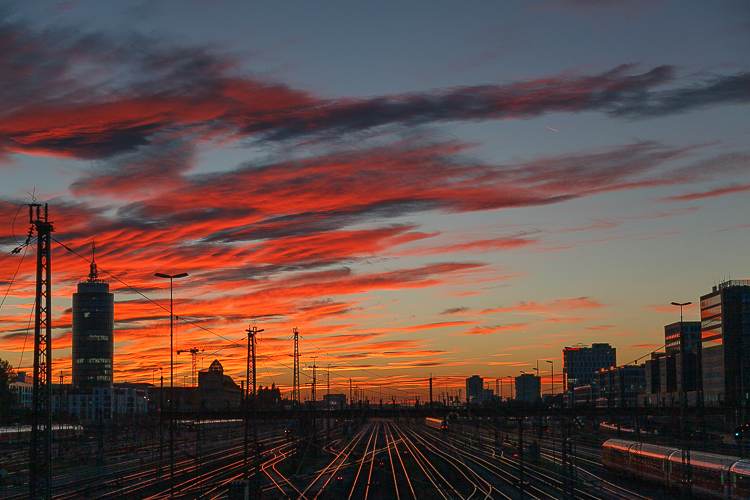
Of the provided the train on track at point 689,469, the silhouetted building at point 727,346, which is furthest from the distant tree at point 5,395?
the silhouetted building at point 727,346

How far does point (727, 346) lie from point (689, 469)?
119098 millimetres

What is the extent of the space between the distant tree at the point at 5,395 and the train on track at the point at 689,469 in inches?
4228

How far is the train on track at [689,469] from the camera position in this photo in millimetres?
48688

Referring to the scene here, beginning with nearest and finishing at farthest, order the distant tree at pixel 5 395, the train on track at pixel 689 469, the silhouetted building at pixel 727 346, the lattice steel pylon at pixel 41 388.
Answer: the lattice steel pylon at pixel 41 388, the train on track at pixel 689 469, the distant tree at pixel 5 395, the silhouetted building at pixel 727 346

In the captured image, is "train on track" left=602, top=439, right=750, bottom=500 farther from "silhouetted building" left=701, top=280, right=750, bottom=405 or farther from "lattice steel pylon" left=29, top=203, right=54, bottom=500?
"silhouetted building" left=701, top=280, right=750, bottom=405

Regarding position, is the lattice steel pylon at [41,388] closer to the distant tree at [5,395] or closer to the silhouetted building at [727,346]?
the distant tree at [5,395]

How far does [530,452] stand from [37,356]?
77153 mm

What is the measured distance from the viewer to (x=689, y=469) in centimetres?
5444

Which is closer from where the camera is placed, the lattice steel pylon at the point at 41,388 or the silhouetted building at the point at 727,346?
the lattice steel pylon at the point at 41,388

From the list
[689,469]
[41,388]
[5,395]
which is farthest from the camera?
[5,395]

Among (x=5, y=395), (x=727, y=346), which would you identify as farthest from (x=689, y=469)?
(x=5, y=395)

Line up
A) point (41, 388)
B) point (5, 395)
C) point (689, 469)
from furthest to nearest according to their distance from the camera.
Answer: point (5, 395) < point (689, 469) < point (41, 388)

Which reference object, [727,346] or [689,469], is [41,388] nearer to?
[689,469]

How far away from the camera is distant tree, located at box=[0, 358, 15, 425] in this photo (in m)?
134
